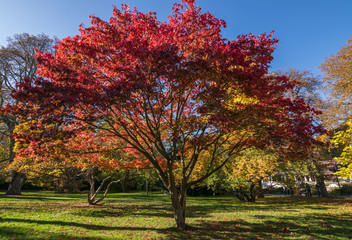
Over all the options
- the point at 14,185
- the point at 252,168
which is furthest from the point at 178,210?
the point at 14,185

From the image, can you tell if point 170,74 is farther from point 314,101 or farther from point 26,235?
point 314,101

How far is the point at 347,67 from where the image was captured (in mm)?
17484

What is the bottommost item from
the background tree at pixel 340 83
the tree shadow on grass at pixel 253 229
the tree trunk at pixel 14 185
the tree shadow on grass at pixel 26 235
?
the tree shadow on grass at pixel 253 229

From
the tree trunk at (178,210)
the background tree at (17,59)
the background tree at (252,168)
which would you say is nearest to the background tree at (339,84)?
the background tree at (252,168)

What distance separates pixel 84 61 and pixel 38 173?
11464 millimetres

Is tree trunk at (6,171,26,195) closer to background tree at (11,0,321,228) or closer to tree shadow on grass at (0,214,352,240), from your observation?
tree shadow on grass at (0,214,352,240)

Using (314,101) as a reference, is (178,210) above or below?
below

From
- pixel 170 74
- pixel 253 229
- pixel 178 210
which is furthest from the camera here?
pixel 253 229

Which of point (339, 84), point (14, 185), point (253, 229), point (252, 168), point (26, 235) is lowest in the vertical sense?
point (253, 229)

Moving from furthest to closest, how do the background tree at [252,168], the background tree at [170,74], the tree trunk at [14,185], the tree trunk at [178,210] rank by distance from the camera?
the tree trunk at [14,185] → the background tree at [252,168] → the tree trunk at [178,210] → the background tree at [170,74]

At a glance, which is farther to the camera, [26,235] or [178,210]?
[178,210]

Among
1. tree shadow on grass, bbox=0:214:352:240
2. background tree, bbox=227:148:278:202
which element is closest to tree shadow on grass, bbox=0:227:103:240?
tree shadow on grass, bbox=0:214:352:240

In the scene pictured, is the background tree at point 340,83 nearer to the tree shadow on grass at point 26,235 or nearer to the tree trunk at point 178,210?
the tree trunk at point 178,210

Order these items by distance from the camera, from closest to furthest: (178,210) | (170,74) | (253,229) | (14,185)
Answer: (170,74) → (178,210) → (253,229) → (14,185)
